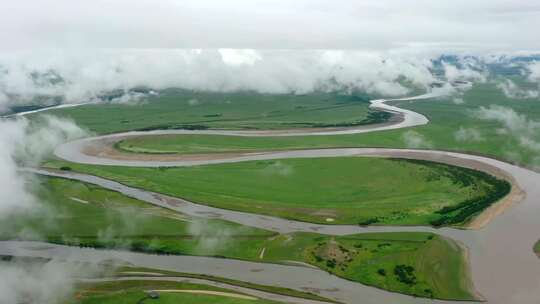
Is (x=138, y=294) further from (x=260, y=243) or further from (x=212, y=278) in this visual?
(x=260, y=243)

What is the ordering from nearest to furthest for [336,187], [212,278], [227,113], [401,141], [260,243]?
[212,278] < [260,243] < [336,187] < [401,141] < [227,113]

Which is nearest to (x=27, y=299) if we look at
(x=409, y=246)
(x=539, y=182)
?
(x=409, y=246)

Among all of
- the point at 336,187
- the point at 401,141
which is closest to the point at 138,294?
the point at 336,187

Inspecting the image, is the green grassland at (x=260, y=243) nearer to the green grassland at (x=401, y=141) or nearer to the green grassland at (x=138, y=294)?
the green grassland at (x=138, y=294)

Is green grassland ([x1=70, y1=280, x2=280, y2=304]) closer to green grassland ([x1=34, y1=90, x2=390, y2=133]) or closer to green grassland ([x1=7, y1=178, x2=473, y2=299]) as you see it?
green grassland ([x1=7, y1=178, x2=473, y2=299])

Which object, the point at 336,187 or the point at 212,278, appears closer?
the point at 212,278

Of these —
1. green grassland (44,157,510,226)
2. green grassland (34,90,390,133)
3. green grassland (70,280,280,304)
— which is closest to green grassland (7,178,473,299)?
green grassland (44,157,510,226)

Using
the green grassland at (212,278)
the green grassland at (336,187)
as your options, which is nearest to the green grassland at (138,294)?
the green grassland at (212,278)
